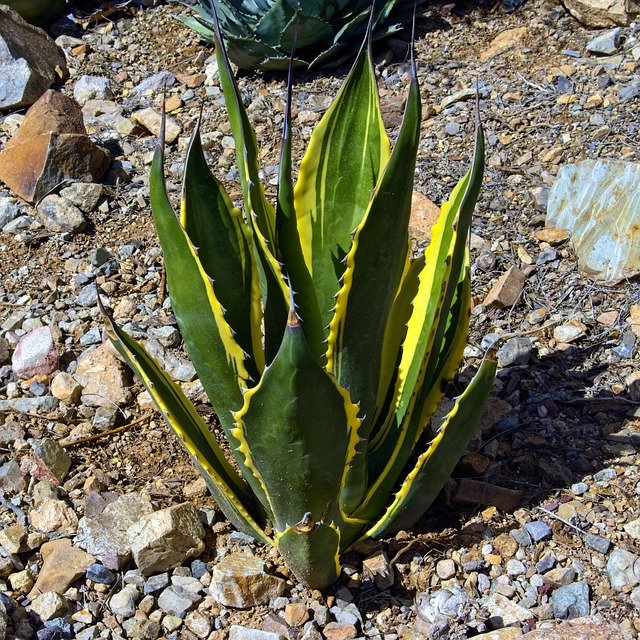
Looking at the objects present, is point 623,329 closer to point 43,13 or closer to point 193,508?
point 193,508

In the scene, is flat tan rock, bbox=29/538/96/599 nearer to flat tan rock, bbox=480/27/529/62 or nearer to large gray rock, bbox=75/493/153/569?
large gray rock, bbox=75/493/153/569

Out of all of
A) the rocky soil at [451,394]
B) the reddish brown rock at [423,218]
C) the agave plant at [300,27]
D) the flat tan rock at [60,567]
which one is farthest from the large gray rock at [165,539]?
the agave plant at [300,27]

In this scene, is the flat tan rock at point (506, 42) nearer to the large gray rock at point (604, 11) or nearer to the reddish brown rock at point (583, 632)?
the large gray rock at point (604, 11)

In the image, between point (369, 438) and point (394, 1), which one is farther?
point (394, 1)

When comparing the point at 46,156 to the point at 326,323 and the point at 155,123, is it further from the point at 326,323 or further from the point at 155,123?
the point at 326,323

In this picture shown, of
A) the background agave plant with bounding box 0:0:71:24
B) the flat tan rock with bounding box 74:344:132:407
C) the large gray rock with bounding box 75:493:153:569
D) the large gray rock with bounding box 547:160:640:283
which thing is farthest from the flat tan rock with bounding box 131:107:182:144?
the large gray rock with bounding box 75:493:153:569

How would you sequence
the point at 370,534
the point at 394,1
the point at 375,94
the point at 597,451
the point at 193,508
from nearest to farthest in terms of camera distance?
the point at 375,94, the point at 370,534, the point at 193,508, the point at 597,451, the point at 394,1

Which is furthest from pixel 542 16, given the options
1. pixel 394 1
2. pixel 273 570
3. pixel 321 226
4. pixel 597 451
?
pixel 273 570
